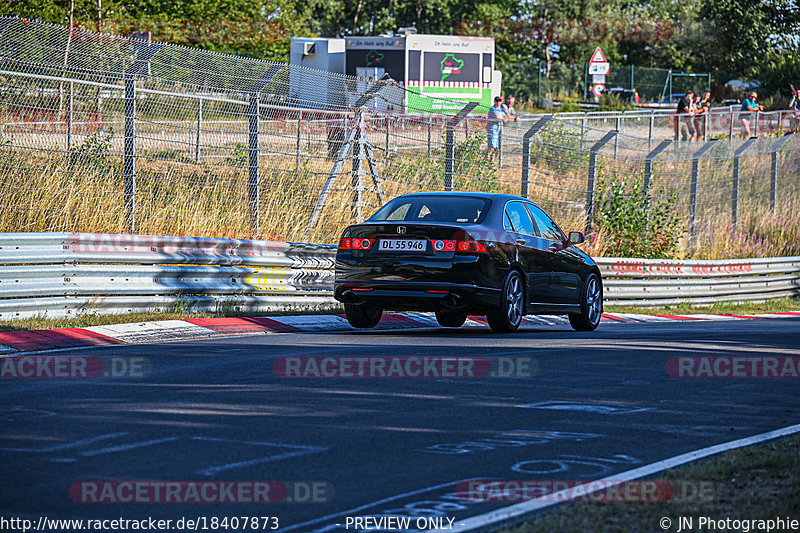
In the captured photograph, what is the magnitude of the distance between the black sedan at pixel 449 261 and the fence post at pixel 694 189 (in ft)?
41.6

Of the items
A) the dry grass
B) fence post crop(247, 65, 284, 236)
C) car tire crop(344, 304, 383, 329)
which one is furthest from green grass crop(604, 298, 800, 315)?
car tire crop(344, 304, 383, 329)

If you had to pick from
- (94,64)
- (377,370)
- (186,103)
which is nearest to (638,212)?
(186,103)

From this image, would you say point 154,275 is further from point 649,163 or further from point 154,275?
point 649,163

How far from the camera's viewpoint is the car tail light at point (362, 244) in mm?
12695

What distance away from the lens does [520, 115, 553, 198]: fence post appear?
68.0ft

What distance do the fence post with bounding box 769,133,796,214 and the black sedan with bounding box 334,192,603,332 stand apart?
54.0 ft

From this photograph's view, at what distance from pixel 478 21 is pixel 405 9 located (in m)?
5.94

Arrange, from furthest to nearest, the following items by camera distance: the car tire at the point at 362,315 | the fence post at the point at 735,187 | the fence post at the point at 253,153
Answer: the fence post at the point at 735,187 < the fence post at the point at 253,153 < the car tire at the point at 362,315

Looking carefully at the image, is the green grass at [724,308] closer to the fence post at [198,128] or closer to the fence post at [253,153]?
the fence post at [253,153]

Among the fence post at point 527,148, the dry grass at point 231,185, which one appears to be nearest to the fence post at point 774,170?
the dry grass at point 231,185

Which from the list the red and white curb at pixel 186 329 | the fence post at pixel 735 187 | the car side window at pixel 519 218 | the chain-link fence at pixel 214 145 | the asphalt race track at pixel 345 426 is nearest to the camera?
the asphalt race track at pixel 345 426

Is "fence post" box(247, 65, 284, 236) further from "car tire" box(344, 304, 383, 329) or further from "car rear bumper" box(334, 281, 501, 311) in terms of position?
"car rear bumper" box(334, 281, 501, 311)

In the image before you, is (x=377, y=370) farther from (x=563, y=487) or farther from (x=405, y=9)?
(x=405, y=9)

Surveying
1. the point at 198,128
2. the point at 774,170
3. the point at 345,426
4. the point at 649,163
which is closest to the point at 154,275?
the point at 198,128
